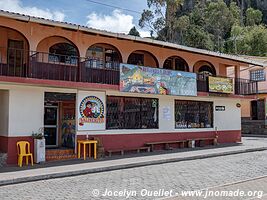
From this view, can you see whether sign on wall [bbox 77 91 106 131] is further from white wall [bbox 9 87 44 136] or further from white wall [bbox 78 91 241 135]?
white wall [bbox 9 87 44 136]

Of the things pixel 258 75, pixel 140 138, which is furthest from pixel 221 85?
pixel 258 75

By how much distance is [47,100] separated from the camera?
15.7 m

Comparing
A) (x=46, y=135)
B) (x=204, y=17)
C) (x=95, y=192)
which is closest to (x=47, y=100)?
(x=46, y=135)

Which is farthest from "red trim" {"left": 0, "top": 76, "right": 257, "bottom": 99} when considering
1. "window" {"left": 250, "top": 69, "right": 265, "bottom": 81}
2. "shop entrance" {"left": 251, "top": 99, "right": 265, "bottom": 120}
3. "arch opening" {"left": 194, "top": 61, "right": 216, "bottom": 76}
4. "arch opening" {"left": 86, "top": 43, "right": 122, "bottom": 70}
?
"shop entrance" {"left": 251, "top": 99, "right": 265, "bottom": 120}

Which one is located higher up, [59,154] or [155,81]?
[155,81]

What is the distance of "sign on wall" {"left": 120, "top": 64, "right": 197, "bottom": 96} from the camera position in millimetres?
16328

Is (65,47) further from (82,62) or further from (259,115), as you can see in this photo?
(259,115)

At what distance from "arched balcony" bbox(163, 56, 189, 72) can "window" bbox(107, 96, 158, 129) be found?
3309 mm

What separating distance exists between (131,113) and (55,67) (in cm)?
455

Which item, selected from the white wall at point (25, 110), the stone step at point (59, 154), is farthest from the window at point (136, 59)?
the stone step at point (59, 154)

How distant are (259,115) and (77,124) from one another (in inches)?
958

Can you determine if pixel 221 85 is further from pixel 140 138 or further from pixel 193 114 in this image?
pixel 140 138

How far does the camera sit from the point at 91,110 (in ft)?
51.8

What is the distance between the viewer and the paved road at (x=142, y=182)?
8.60 meters
